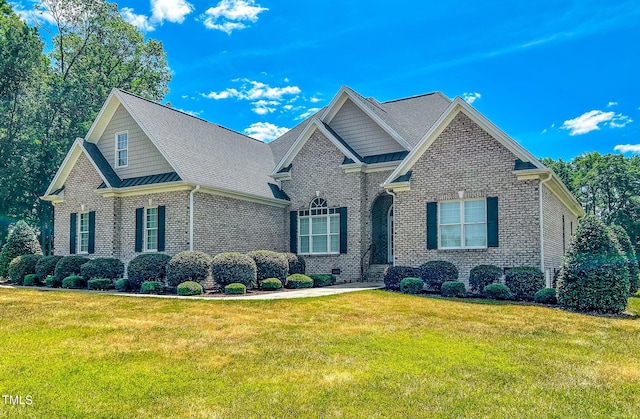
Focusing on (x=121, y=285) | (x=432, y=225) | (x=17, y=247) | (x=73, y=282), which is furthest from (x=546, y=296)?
(x=17, y=247)

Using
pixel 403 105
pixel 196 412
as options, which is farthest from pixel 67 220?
pixel 196 412

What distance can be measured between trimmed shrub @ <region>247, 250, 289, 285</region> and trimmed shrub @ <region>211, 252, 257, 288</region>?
3.31 feet

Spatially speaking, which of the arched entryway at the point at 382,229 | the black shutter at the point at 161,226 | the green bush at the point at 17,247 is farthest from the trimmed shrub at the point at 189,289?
the green bush at the point at 17,247

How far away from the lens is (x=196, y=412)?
5.10 metres

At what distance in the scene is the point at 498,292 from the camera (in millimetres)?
14445

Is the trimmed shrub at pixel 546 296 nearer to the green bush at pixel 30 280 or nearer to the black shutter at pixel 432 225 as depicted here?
the black shutter at pixel 432 225

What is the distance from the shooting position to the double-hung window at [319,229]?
70.4 feet

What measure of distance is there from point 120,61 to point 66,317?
3226cm

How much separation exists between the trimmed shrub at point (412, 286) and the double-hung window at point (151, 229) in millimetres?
10006

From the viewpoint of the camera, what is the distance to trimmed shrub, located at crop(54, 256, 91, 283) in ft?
62.2

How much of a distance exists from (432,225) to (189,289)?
8.19 metres

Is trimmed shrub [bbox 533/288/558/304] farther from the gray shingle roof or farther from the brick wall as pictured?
the gray shingle roof

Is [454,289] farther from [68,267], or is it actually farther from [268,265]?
[68,267]

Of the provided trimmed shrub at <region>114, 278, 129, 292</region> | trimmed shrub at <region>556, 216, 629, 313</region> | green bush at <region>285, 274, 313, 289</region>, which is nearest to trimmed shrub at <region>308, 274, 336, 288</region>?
green bush at <region>285, 274, 313, 289</region>
